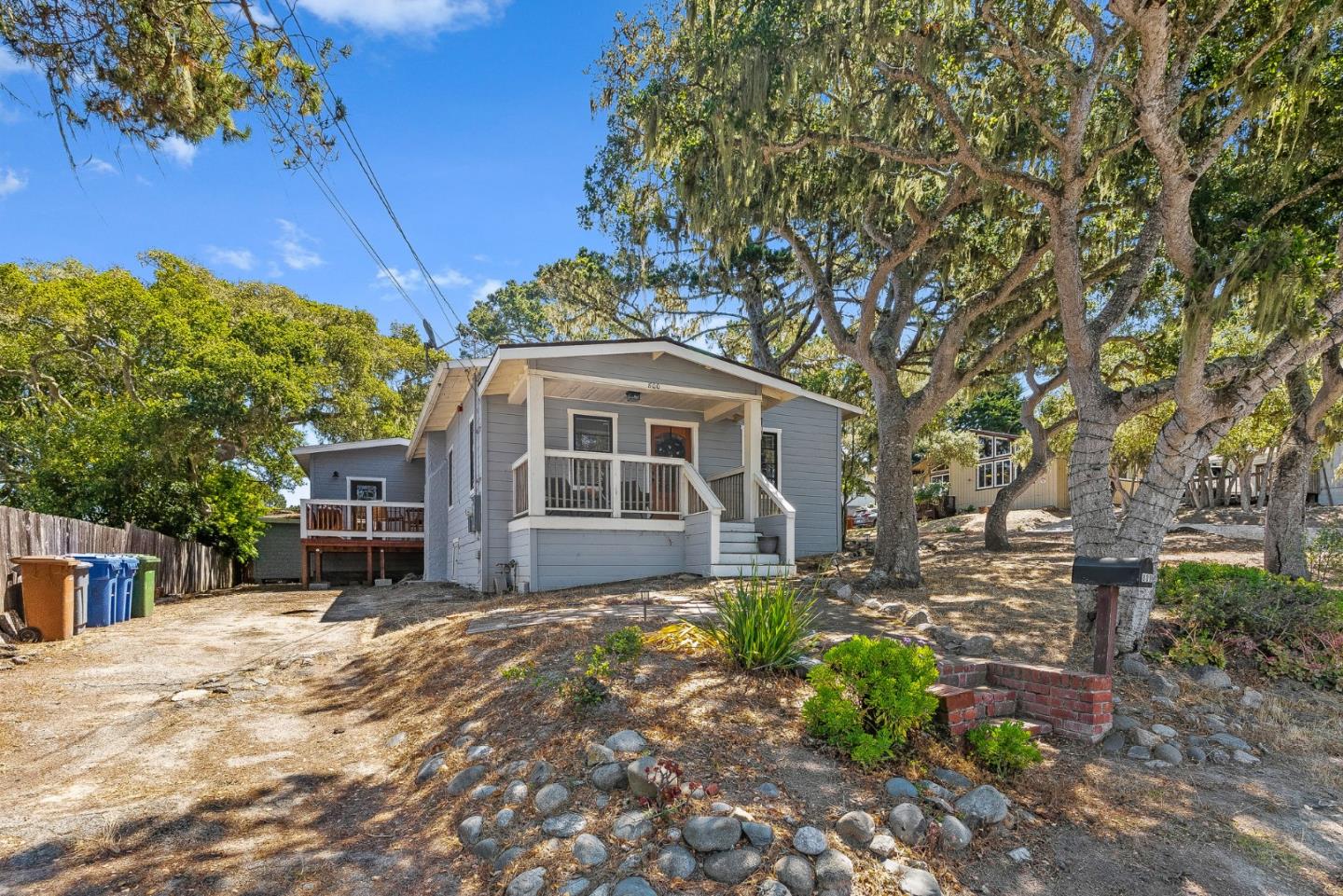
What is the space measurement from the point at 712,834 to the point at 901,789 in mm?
1066

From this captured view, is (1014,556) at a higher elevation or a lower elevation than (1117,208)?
lower

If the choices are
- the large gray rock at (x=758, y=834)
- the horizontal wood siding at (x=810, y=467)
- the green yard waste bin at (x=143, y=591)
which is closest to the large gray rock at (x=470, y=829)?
the large gray rock at (x=758, y=834)

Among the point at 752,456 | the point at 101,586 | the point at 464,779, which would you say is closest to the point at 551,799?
the point at 464,779

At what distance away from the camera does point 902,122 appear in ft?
27.1

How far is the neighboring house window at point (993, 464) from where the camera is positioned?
102 feet

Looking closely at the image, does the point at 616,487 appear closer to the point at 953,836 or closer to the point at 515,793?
the point at 515,793

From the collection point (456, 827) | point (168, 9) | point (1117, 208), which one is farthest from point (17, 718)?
point (1117, 208)

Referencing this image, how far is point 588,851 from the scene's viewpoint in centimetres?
311

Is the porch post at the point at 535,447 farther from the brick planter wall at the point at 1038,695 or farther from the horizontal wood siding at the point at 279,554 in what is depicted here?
the horizontal wood siding at the point at 279,554

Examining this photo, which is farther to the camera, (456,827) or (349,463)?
(349,463)

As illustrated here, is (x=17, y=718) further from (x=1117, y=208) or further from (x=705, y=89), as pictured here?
(x=1117, y=208)

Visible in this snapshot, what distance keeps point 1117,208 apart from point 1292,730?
25.0ft

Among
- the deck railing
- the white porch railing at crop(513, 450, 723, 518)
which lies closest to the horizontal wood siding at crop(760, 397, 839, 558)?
the deck railing

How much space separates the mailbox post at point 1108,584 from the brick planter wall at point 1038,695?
0.54ft
